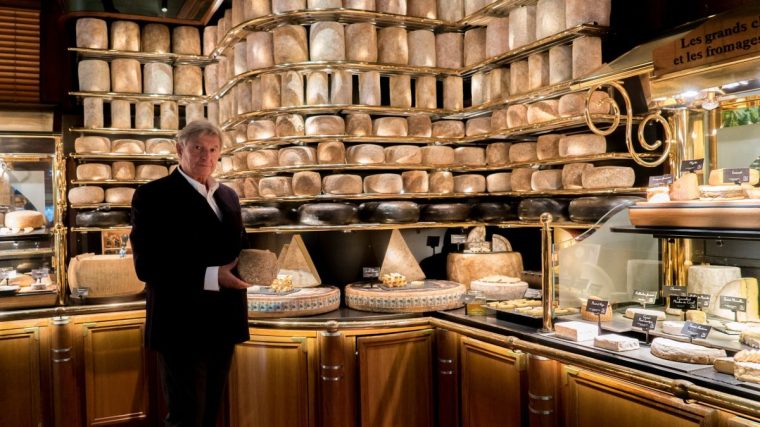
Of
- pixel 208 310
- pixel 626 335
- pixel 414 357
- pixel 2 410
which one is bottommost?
pixel 2 410

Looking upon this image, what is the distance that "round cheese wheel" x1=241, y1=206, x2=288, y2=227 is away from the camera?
357cm

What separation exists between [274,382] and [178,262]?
1.19 m

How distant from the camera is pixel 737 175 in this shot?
2.10 metres

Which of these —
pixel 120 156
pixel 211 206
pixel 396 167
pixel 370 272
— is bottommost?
pixel 370 272

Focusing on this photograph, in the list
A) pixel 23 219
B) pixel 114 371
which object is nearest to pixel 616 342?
pixel 114 371

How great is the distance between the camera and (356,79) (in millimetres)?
3883

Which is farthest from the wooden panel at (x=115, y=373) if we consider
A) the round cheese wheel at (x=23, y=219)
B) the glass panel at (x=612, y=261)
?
the glass panel at (x=612, y=261)

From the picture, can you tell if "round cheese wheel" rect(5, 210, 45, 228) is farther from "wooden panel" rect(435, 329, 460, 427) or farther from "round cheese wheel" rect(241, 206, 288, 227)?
"wooden panel" rect(435, 329, 460, 427)

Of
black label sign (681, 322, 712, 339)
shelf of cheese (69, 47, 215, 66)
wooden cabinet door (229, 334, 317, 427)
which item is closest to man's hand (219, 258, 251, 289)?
wooden cabinet door (229, 334, 317, 427)

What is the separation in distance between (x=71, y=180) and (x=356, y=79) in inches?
102

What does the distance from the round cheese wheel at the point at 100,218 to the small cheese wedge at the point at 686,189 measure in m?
4.09

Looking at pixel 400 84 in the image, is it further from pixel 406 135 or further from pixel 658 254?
pixel 658 254

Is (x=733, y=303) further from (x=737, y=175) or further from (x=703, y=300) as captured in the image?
(x=737, y=175)

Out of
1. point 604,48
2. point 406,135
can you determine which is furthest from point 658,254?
point 406,135
